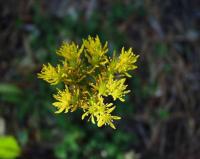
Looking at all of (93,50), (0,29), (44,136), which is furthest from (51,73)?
(0,29)

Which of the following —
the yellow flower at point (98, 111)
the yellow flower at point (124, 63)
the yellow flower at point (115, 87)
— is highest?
the yellow flower at point (124, 63)

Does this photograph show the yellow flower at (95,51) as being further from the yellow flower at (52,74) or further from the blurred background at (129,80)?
the blurred background at (129,80)

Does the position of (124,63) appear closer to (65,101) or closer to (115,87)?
(115,87)

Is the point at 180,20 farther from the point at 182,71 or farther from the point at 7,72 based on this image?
the point at 7,72

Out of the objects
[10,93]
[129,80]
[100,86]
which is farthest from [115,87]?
[129,80]

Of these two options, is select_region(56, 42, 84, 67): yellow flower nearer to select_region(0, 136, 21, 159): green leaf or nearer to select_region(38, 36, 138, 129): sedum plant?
select_region(38, 36, 138, 129): sedum plant

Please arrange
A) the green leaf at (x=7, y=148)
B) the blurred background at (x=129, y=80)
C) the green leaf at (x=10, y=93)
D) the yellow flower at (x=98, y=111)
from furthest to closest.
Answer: the blurred background at (x=129, y=80) → the green leaf at (x=10, y=93) → the green leaf at (x=7, y=148) → the yellow flower at (x=98, y=111)

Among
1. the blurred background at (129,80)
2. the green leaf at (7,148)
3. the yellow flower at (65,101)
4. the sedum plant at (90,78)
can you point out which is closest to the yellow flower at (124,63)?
the sedum plant at (90,78)
